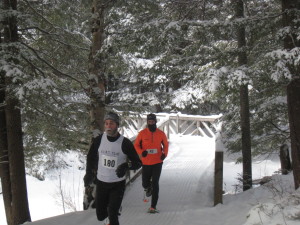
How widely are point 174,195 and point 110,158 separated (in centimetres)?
362

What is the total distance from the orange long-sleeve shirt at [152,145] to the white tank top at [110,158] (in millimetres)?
1608

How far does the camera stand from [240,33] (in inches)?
330

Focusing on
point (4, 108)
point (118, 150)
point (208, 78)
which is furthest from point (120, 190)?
point (4, 108)

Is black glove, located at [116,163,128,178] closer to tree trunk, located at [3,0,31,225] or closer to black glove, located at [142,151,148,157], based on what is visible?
black glove, located at [142,151,148,157]

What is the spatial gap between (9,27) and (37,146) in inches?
141

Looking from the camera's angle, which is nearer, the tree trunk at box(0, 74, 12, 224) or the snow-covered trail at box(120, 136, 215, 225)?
the snow-covered trail at box(120, 136, 215, 225)

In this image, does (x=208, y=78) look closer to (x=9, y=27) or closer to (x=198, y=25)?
(x=198, y=25)

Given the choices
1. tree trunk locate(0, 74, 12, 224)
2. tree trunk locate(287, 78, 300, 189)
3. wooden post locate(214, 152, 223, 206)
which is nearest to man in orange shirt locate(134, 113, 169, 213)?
wooden post locate(214, 152, 223, 206)

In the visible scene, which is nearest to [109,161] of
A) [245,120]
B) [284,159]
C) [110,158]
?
[110,158]

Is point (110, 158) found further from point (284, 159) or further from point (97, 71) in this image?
point (284, 159)

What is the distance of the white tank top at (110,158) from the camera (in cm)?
469

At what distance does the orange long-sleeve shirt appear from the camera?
6336mm

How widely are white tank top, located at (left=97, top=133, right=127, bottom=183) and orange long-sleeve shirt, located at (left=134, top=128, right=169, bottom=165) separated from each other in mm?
1608

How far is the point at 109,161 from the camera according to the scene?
185 inches
